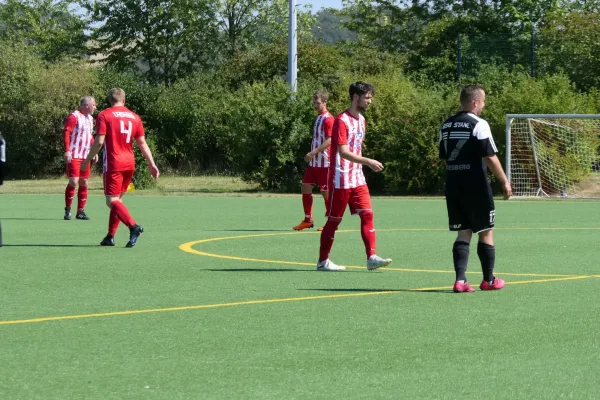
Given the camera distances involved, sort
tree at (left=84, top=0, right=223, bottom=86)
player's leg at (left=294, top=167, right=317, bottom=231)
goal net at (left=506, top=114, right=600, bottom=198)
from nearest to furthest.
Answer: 1. player's leg at (left=294, top=167, right=317, bottom=231)
2. goal net at (left=506, top=114, right=600, bottom=198)
3. tree at (left=84, top=0, right=223, bottom=86)

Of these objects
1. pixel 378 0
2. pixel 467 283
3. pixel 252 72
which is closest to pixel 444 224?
pixel 467 283

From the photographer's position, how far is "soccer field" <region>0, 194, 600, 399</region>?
6.58 meters

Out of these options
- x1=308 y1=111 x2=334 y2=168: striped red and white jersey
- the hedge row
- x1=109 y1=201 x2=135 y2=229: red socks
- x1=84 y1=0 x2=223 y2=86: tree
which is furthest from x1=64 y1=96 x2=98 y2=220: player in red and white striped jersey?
x1=84 y1=0 x2=223 y2=86: tree

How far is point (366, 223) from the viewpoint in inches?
483

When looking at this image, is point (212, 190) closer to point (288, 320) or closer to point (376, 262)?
point (376, 262)

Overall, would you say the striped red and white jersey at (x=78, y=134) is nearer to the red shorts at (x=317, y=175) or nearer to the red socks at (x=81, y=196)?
the red socks at (x=81, y=196)

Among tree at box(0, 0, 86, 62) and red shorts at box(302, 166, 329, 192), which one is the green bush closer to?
red shorts at box(302, 166, 329, 192)

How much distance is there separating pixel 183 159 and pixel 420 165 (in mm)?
15791

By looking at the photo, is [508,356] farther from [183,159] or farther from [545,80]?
[183,159]

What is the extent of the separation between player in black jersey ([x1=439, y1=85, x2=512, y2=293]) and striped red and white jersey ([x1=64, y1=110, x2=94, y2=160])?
1108 cm

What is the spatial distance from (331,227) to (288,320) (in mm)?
3569

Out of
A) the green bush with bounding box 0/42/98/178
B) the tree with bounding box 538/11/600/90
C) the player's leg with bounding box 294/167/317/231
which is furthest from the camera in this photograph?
the tree with bounding box 538/11/600/90

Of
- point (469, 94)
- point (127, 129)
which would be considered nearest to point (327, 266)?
point (469, 94)

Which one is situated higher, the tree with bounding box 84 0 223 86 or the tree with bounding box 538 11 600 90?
the tree with bounding box 84 0 223 86
